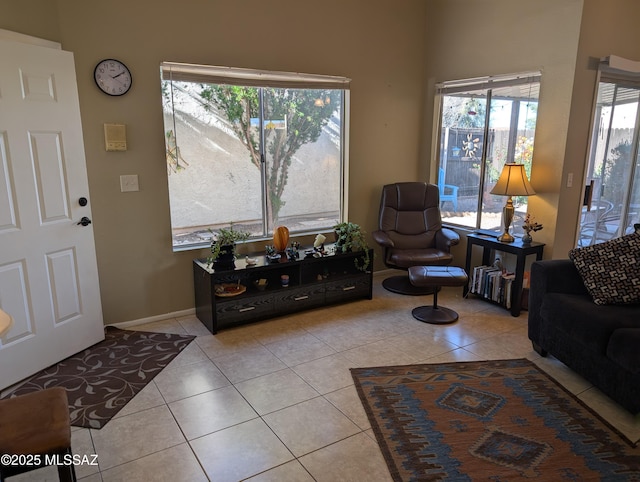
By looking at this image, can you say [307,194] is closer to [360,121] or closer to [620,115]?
[360,121]

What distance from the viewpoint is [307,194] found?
14.3 ft

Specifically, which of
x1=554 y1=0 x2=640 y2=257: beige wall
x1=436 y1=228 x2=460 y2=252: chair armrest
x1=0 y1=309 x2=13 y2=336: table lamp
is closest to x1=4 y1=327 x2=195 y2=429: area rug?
x1=0 y1=309 x2=13 y2=336: table lamp

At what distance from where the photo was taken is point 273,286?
3729 millimetres

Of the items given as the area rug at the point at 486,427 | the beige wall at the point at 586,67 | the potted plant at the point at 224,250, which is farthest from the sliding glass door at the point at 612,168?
the potted plant at the point at 224,250

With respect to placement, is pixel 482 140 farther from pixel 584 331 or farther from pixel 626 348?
pixel 626 348

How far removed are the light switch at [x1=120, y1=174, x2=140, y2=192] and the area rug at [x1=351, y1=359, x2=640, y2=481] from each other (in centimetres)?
213

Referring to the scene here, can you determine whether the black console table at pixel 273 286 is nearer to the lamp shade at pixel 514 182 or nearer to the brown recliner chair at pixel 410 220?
the brown recliner chair at pixel 410 220

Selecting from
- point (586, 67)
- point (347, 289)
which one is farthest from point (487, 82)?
point (347, 289)

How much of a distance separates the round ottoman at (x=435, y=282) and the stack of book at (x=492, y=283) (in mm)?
437

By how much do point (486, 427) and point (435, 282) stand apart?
1.35 m

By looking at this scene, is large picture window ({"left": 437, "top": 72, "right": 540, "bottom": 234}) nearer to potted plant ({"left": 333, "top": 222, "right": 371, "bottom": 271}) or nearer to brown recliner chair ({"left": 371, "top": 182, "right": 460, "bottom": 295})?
brown recliner chair ({"left": 371, "top": 182, "right": 460, "bottom": 295})

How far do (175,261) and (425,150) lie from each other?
2.88 meters

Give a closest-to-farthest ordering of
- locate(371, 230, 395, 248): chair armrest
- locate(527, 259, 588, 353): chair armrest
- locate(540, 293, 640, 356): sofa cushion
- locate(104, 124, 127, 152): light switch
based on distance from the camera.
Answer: locate(540, 293, 640, 356): sofa cushion → locate(527, 259, 588, 353): chair armrest → locate(104, 124, 127, 152): light switch → locate(371, 230, 395, 248): chair armrest

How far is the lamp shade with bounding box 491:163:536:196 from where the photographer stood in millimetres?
3715
